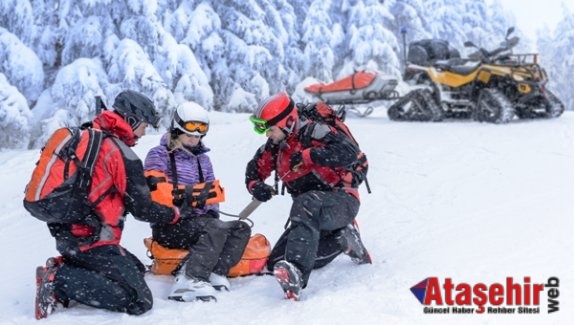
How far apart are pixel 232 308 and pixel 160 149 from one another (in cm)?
155

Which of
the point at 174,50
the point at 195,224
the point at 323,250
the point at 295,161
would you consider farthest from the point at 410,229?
the point at 174,50

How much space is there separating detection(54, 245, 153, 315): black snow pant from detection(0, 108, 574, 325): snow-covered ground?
0.09m

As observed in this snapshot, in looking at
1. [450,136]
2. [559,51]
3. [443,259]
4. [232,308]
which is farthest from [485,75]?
[559,51]

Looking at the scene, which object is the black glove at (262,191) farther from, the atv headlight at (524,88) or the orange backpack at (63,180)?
the atv headlight at (524,88)

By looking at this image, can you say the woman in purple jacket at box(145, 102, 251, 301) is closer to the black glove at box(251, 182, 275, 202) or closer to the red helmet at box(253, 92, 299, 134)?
the black glove at box(251, 182, 275, 202)

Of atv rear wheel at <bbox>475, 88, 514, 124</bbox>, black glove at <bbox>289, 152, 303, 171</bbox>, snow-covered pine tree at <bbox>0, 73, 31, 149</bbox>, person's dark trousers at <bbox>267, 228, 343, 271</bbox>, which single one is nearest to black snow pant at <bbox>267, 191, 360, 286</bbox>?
person's dark trousers at <bbox>267, 228, 343, 271</bbox>

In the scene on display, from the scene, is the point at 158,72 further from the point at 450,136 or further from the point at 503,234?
the point at 503,234

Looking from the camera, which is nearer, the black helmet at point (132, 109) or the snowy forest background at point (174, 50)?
the black helmet at point (132, 109)

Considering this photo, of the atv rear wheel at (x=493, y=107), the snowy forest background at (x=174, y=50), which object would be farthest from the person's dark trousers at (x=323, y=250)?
the snowy forest background at (x=174, y=50)

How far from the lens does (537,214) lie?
546 cm

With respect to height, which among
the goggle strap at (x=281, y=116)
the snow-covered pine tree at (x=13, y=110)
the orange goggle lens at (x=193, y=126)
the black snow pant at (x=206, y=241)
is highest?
the goggle strap at (x=281, y=116)

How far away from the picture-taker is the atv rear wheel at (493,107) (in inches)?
434

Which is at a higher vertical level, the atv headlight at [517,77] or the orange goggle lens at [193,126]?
the orange goggle lens at [193,126]

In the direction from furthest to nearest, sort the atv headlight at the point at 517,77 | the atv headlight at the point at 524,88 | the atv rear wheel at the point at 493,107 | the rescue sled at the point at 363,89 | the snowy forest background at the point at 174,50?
the rescue sled at the point at 363,89
the snowy forest background at the point at 174,50
the atv headlight at the point at 517,77
the atv headlight at the point at 524,88
the atv rear wheel at the point at 493,107
